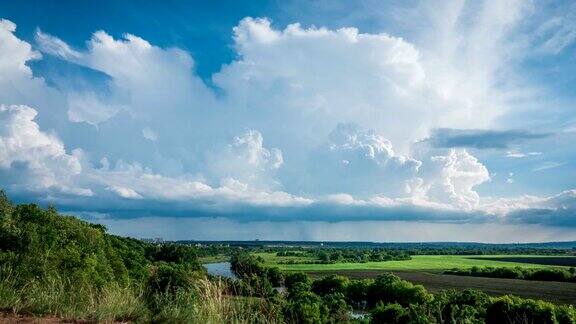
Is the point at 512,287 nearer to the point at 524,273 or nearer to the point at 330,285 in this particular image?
the point at 524,273

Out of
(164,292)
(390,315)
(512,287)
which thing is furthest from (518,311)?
(512,287)

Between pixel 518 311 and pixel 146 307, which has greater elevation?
pixel 146 307

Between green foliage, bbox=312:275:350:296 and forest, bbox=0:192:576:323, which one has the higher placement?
forest, bbox=0:192:576:323

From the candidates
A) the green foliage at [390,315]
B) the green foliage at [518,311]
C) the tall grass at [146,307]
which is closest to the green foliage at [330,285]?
the green foliage at [390,315]

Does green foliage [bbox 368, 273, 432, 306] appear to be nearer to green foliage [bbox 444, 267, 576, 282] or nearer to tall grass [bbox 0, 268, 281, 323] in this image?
green foliage [bbox 444, 267, 576, 282]

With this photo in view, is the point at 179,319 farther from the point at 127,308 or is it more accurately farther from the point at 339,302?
the point at 339,302

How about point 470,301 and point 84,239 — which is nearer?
point 84,239

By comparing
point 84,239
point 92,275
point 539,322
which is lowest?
point 539,322

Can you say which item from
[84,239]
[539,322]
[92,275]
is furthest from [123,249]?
[539,322]

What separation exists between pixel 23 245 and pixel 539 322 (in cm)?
5881

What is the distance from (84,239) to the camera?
55.8 metres


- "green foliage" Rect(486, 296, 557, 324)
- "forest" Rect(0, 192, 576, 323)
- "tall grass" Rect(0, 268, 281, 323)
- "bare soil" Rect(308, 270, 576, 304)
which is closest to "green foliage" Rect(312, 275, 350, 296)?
"forest" Rect(0, 192, 576, 323)

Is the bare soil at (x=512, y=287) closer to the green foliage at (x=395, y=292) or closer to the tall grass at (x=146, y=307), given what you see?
the green foliage at (x=395, y=292)

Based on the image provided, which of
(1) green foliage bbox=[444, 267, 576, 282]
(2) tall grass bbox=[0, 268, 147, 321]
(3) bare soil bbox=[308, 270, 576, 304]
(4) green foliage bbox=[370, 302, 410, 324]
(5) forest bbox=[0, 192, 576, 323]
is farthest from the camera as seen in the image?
(1) green foliage bbox=[444, 267, 576, 282]
